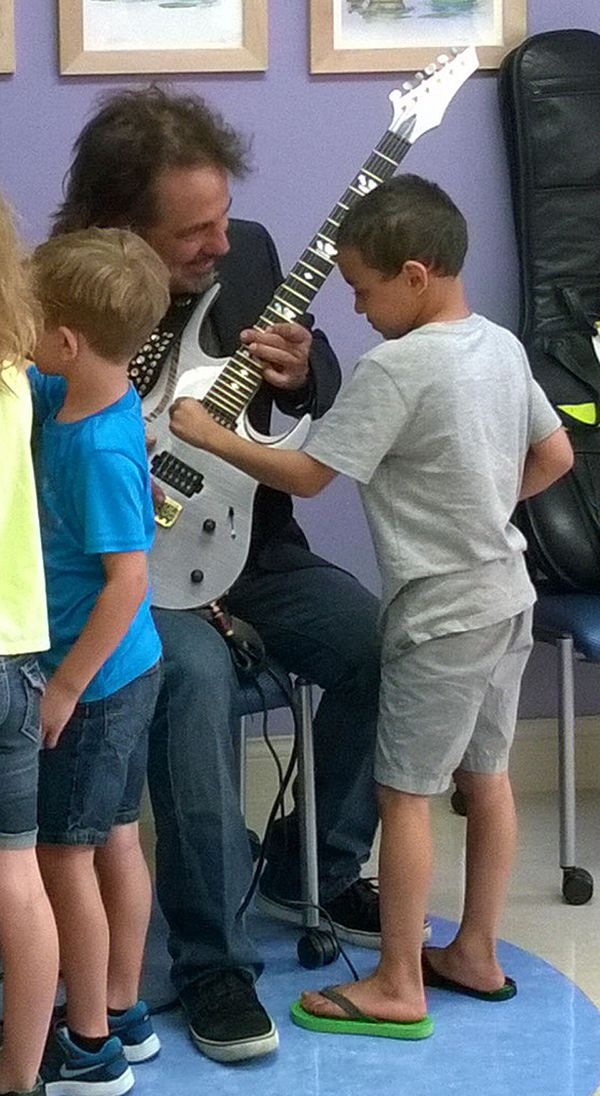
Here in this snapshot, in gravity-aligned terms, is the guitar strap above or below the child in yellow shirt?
above

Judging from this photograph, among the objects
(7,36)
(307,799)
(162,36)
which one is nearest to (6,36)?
(7,36)

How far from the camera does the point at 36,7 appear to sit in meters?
2.68

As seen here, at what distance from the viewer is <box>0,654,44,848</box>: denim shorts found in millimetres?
1713

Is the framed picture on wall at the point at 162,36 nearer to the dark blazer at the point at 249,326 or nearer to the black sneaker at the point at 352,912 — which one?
the dark blazer at the point at 249,326

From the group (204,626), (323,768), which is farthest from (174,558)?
(323,768)

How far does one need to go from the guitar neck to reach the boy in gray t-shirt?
0.44 ft

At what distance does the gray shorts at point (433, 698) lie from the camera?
2.04 meters

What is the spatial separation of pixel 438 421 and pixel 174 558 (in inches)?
16.7

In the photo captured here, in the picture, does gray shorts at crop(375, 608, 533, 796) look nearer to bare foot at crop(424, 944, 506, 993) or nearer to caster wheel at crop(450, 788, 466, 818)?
bare foot at crop(424, 944, 506, 993)

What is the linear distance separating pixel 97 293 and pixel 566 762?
1127mm

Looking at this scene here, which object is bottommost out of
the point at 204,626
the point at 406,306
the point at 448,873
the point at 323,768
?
the point at 448,873

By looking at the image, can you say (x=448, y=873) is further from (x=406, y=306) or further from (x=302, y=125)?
(x=302, y=125)

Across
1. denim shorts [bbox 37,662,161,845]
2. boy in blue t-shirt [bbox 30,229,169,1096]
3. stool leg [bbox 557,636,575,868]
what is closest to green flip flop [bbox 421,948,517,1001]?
stool leg [bbox 557,636,575,868]

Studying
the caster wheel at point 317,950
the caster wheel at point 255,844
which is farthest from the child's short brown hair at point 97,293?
the caster wheel at point 255,844
